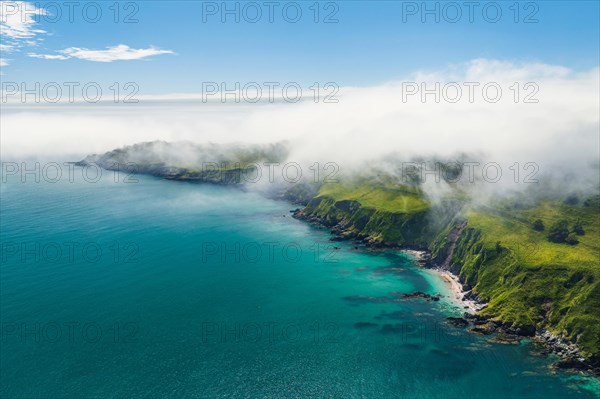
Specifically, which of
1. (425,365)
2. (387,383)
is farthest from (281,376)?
(425,365)

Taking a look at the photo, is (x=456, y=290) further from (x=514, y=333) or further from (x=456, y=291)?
(x=514, y=333)

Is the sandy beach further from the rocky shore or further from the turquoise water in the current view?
the turquoise water

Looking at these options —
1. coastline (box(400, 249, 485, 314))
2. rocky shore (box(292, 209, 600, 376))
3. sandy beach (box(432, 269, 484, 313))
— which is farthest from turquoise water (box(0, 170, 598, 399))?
sandy beach (box(432, 269, 484, 313))

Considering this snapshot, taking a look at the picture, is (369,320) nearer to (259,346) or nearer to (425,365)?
(425,365)

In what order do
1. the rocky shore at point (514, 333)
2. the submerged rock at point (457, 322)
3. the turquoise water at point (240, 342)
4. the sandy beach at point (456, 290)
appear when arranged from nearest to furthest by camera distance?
the turquoise water at point (240, 342) → the rocky shore at point (514, 333) → the submerged rock at point (457, 322) → the sandy beach at point (456, 290)

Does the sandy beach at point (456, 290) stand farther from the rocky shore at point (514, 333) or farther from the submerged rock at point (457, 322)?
the submerged rock at point (457, 322)

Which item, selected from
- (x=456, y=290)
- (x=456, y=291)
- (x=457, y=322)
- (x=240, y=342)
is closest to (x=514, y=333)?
(x=457, y=322)

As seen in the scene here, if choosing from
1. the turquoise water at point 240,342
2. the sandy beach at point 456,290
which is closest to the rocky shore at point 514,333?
the sandy beach at point 456,290

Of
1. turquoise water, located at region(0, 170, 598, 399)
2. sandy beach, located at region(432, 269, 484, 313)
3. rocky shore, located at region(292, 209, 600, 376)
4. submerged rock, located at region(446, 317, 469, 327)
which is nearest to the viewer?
turquoise water, located at region(0, 170, 598, 399)

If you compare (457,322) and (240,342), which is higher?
(457,322)

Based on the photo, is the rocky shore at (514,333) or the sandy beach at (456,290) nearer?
the rocky shore at (514,333)

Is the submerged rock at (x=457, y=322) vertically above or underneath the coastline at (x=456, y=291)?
underneath
